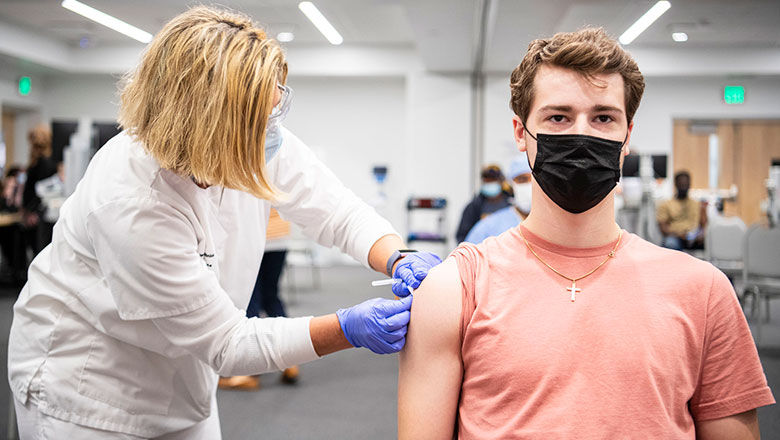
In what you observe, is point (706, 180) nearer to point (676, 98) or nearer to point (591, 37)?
point (676, 98)

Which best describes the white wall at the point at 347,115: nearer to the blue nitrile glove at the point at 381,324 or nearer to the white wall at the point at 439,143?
the white wall at the point at 439,143

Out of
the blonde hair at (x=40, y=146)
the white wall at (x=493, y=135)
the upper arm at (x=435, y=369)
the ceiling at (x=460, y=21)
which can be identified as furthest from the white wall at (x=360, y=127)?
the upper arm at (x=435, y=369)

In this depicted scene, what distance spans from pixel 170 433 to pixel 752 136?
1.71 meters

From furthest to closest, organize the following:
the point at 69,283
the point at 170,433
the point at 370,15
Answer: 1. the point at 370,15
2. the point at 170,433
3. the point at 69,283

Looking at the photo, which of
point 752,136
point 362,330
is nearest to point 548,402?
point 362,330

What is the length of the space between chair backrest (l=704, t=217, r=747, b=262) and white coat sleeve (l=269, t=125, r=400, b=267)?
101cm

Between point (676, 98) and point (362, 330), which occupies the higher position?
point (676, 98)

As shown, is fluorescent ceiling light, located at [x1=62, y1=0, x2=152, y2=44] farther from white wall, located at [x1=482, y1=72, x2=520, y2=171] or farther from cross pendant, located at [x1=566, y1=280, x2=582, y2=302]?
cross pendant, located at [x1=566, y1=280, x2=582, y2=302]

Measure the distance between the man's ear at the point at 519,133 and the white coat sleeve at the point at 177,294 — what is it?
551 mm

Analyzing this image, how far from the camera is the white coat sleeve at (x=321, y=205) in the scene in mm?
1450

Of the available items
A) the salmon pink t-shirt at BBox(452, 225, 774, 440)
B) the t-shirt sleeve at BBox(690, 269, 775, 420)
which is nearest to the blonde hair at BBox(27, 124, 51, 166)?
the salmon pink t-shirt at BBox(452, 225, 774, 440)

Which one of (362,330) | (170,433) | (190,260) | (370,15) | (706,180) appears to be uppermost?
(370,15)

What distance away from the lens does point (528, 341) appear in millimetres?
946

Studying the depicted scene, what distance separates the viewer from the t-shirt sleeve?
3.06ft
